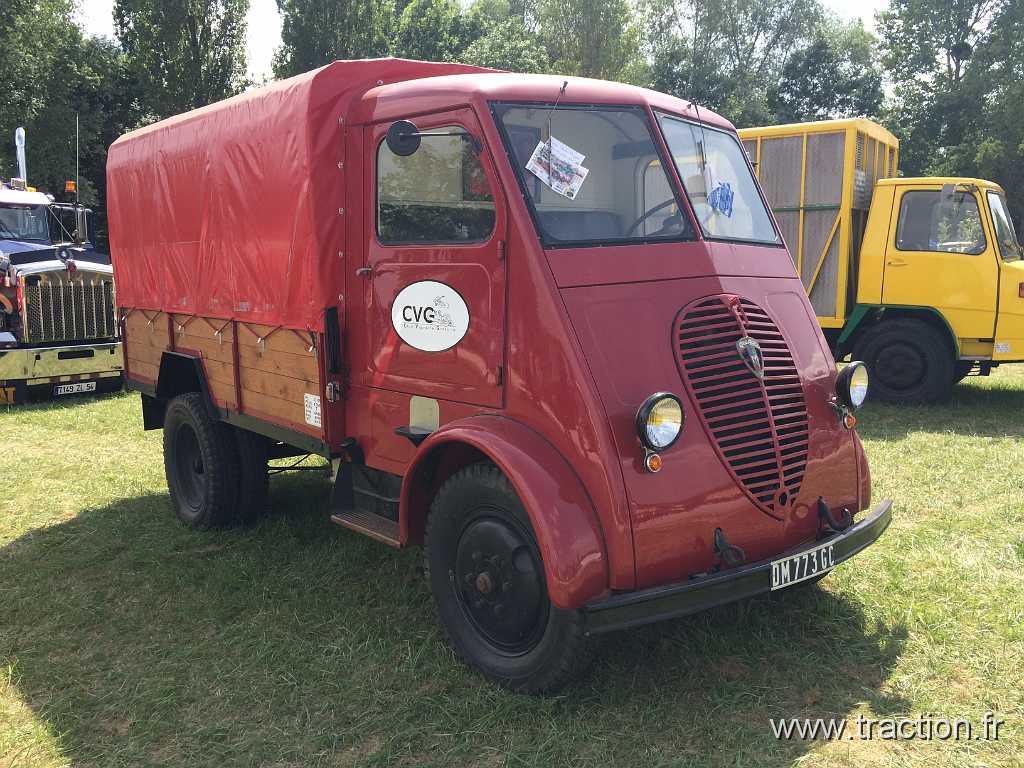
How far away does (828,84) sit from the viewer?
34.6m

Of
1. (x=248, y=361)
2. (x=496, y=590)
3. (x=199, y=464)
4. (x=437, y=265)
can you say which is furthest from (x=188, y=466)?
(x=496, y=590)

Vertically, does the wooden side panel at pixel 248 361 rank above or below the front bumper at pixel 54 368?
above

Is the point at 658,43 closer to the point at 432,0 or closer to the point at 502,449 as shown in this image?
the point at 432,0

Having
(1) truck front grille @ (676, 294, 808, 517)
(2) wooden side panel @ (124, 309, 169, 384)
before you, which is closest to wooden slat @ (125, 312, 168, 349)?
(2) wooden side panel @ (124, 309, 169, 384)

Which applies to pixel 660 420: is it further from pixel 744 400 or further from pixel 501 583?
pixel 501 583

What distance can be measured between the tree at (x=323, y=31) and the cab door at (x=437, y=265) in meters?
24.1

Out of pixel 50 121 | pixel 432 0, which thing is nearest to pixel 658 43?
pixel 432 0

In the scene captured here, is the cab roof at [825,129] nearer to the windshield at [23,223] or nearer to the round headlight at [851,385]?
the round headlight at [851,385]

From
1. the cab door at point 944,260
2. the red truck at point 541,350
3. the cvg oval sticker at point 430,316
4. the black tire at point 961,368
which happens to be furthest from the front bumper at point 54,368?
the black tire at point 961,368

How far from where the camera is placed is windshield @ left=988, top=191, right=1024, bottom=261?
8875mm

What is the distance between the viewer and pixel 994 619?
4023mm

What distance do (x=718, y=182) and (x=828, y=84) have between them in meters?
34.6

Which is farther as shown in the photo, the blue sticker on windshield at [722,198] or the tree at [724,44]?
the tree at [724,44]

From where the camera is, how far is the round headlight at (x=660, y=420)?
3111 millimetres
